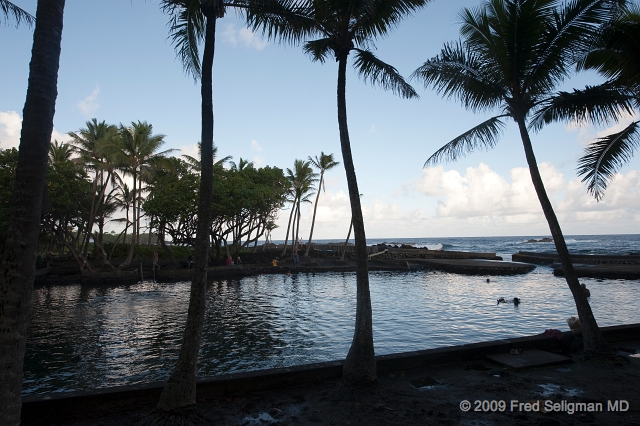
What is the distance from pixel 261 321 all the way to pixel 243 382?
1065cm

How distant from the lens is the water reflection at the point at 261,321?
11258 mm

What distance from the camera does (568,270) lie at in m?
8.57

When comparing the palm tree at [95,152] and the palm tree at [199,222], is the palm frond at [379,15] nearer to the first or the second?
the palm tree at [199,222]

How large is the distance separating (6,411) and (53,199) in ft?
98.5

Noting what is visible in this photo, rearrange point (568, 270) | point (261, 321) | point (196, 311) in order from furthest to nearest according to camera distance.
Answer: point (261, 321), point (568, 270), point (196, 311)

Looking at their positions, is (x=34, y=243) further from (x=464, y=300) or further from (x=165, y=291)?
(x=165, y=291)

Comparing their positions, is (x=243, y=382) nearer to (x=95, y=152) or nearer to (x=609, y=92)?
(x=609, y=92)

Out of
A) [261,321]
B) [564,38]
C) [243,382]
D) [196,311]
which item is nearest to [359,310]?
[243,382]

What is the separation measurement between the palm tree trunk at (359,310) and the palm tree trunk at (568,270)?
4249 mm

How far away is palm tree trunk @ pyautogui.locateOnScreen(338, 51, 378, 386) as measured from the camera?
6.76 meters

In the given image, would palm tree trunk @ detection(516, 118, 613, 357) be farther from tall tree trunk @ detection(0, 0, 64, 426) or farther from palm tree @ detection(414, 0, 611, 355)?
tall tree trunk @ detection(0, 0, 64, 426)

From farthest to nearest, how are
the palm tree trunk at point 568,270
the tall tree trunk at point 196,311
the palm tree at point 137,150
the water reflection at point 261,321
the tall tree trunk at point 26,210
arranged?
→ the palm tree at point 137,150
the water reflection at point 261,321
the palm tree trunk at point 568,270
the tall tree trunk at point 196,311
the tall tree trunk at point 26,210

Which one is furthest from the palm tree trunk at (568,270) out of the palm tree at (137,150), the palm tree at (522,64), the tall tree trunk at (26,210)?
the palm tree at (137,150)

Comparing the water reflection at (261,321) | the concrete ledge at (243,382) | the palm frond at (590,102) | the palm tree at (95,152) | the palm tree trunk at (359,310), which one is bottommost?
the water reflection at (261,321)
